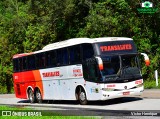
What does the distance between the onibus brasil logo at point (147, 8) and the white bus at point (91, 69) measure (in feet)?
45.1

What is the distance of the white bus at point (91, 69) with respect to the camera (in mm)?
19406

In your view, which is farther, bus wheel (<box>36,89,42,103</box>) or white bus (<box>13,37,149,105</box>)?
bus wheel (<box>36,89,42,103</box>)

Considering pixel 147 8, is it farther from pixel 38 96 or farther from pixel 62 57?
pixel 62 57

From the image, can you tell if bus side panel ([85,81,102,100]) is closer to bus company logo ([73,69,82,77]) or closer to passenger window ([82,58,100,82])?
passenger window ([82,58,100,82])

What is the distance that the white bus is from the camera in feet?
63.7

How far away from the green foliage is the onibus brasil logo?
407mm

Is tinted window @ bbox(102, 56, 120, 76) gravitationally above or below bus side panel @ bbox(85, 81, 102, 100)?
above

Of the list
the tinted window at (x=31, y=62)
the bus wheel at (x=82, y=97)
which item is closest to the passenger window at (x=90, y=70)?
the bus wheel at (x=82, y=97)

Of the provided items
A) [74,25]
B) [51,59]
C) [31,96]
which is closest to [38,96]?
[31,96]

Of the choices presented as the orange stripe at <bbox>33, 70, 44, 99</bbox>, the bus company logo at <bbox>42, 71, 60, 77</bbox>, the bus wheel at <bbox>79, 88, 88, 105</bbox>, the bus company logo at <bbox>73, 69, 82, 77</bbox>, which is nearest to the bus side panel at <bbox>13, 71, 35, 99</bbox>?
the orange stripe at <bbox>33, 70, 44, 99</bbox>

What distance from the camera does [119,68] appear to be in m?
19.5

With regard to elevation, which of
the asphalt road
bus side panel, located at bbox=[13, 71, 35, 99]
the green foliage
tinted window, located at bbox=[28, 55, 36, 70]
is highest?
the green foliage

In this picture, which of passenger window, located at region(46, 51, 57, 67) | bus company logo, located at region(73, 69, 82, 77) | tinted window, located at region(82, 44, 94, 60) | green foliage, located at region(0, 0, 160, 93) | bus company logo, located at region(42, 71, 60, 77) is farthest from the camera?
green foliage, located at region(0, 0, 160, 93)

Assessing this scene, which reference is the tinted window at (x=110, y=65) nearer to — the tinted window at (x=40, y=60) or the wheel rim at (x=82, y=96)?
the wheel rim at (x=82, y=96)
